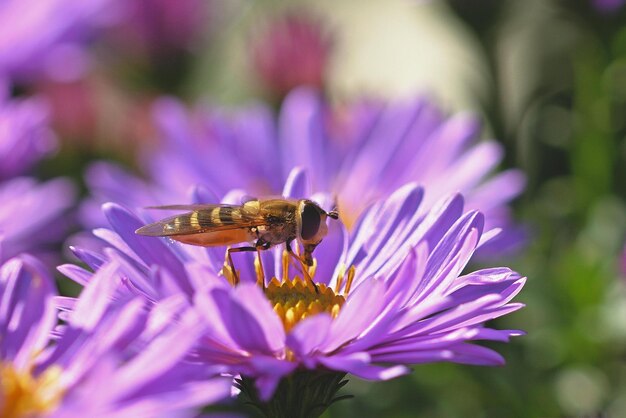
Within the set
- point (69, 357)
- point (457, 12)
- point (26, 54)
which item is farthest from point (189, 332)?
point (26, 54)

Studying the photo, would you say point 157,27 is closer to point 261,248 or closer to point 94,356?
point 261,248

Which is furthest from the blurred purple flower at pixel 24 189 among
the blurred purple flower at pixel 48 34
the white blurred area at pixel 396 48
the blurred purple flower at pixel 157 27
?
the white blurred area at pixel 396 48

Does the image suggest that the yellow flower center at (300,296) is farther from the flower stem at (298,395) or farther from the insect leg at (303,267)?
the flower stem at (298,395)

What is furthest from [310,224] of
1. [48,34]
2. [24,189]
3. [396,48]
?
[396,48]

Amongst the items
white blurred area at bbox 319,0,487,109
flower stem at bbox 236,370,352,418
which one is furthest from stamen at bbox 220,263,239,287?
white blurred area at bbox 319,0,487,109

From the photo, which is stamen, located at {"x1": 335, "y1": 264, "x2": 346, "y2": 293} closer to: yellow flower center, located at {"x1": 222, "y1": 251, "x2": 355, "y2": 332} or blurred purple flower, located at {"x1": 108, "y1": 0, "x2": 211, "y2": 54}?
yellow flower center, located at {"x1": 222, "y1": 251, "x2": 355, "y2": 332}
